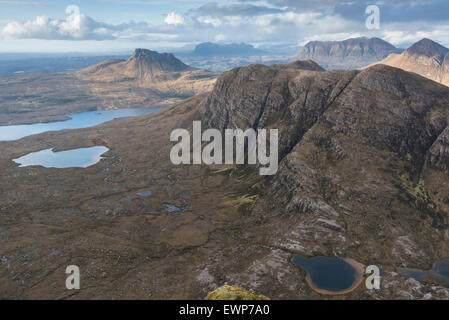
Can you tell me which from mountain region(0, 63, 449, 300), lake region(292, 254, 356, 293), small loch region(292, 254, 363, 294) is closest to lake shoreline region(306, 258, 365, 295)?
small loch region(292, 254, 363, 294)

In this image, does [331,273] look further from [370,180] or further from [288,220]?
[370,180]

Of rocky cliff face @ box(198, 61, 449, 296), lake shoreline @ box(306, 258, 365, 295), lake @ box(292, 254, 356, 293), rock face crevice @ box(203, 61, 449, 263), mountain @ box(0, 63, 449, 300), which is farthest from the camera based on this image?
rock face crevice @ box(203, 61, 449, 263)

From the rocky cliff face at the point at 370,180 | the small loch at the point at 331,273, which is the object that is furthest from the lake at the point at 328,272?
the rocky cliff face at the point at 370,180

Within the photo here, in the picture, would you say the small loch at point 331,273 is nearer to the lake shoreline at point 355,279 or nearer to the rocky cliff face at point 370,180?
the lake shoreline at point 355,279

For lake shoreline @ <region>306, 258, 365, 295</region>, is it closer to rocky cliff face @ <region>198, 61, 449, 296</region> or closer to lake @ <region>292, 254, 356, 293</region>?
lake @ <region>292, 254, 356, 293</region>

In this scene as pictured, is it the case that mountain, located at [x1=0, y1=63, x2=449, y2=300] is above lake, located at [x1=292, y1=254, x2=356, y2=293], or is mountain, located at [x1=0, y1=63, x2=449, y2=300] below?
above

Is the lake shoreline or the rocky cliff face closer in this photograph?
the lake shoreline
